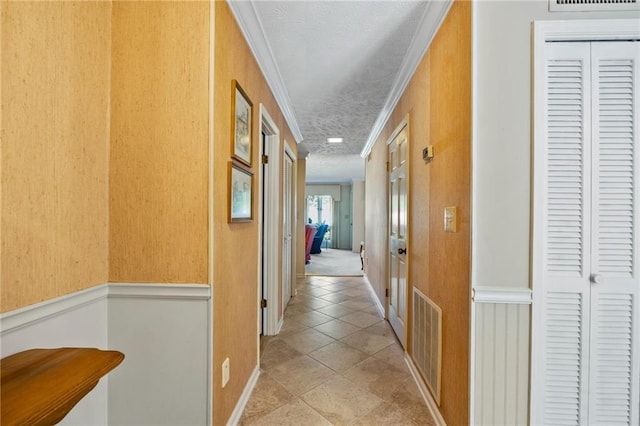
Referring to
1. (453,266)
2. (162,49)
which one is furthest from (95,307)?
(453,266)

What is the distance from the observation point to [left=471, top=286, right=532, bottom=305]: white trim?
1.24 m

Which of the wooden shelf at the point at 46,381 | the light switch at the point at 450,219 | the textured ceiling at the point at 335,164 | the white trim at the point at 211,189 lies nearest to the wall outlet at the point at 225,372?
the white trim at the point at 211,189

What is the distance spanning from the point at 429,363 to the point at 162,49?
2327mm

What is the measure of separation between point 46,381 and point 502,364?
1700 millimetres

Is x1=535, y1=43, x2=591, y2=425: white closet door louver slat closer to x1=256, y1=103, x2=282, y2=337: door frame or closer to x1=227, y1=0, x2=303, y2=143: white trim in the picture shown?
x1=227, y1=0, x2=303, y2=143: white trim

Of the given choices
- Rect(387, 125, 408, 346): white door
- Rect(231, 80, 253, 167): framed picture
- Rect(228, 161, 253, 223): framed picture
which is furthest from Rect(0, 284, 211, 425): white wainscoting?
Rect(387, 125, 408, 346): white door

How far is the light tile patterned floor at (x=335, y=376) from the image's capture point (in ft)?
5.62

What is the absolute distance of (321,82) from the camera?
8.43ft

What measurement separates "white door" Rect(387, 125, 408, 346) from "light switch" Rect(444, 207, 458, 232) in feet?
2.86

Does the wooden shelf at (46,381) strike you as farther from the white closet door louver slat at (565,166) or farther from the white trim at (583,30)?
the white trim at (583,30)

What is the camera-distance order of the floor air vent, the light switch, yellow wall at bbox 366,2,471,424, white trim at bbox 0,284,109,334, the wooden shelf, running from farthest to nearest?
1. the floor air vent
2. the light switch
3. yellow wall at bbox 366,2,471,424
4. white trim at bbox 0,284,109,334
5. the wooden shelf

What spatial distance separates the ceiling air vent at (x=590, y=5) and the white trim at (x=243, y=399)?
2.62 meters

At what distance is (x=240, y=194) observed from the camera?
165 centimetres

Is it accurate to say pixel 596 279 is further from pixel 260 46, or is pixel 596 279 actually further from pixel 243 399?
pixel 260 46
